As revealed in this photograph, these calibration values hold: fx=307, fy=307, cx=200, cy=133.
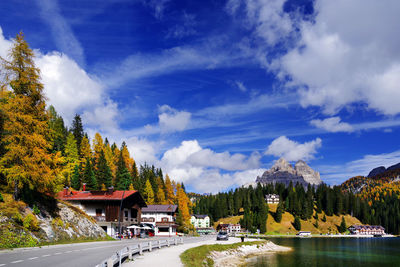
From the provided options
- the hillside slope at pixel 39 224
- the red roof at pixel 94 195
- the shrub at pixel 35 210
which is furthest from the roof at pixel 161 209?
the shrub at pixel 35 210

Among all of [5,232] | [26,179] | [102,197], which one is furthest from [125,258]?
[102,197]

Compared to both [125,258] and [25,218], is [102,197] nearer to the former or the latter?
[25,218]

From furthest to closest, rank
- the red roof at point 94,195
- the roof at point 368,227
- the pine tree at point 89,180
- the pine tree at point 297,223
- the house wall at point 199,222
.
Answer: the roof at point 368,227 → the pine tree at point 297,223 → the house wall at point 199,222 → the pine tree at point 89,180 → the red roof at point 94,195

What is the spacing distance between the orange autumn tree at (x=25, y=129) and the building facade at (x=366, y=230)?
199341 millimetres

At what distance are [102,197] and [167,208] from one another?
33444 mm

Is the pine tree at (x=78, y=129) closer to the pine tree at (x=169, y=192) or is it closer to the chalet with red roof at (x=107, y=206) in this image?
the pine tree at (x=169, y=192)

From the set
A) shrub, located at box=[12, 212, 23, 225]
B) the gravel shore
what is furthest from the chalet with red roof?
shrub, located at box=[12, 212, 23, 225]

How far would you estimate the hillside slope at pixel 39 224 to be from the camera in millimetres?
29500

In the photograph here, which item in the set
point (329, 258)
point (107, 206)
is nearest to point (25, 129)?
point (107, 206)

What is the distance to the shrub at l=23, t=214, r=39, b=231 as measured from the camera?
105 feet

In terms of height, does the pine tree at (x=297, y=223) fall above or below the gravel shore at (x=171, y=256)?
below

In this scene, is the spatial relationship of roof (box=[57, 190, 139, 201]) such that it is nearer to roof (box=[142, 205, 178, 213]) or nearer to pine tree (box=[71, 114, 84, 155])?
roof (box=[142, 205, 178, 213])

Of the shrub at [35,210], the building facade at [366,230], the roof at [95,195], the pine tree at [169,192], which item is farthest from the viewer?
the building facade at [366,230]

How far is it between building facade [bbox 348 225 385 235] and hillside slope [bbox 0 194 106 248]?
188m
